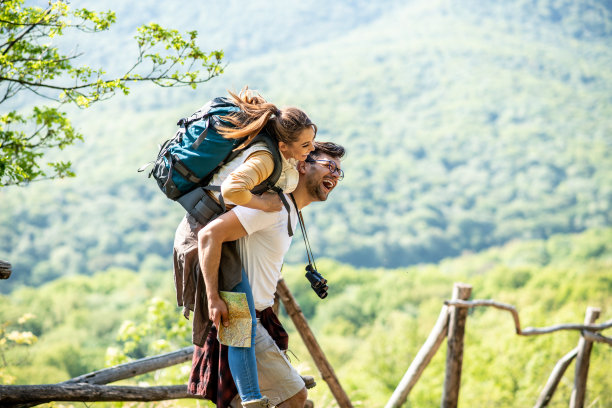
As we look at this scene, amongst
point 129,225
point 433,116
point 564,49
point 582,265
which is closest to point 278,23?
point 433,116

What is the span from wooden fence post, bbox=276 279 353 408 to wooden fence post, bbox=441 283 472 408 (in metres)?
0.85

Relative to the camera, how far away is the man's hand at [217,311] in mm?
2309

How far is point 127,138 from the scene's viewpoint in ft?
229

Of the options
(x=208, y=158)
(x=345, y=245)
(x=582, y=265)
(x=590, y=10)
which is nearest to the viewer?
(x=208, y=158)

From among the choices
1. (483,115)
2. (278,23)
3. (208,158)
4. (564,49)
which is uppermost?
(278,23)

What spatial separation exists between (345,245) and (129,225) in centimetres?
1941

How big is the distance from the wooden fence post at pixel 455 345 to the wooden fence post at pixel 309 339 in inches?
33.4

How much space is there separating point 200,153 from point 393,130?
75.8 meters

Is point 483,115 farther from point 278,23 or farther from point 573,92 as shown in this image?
point 278,23

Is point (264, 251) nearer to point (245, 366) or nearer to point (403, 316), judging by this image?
point (245, 366)

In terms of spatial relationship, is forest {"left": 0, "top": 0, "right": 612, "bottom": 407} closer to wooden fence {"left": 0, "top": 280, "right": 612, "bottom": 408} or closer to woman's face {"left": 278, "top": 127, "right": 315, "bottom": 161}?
wooden fence {"left": 0, "top": 280, "right": 612, "bottom": 408}

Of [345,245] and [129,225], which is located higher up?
[129,225]

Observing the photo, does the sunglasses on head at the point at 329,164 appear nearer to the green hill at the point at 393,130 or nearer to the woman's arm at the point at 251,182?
the woman's arm at the point at 251,182

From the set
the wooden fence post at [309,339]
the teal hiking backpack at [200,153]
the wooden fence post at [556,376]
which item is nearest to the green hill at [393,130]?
the wooden fence post at [556,376]
